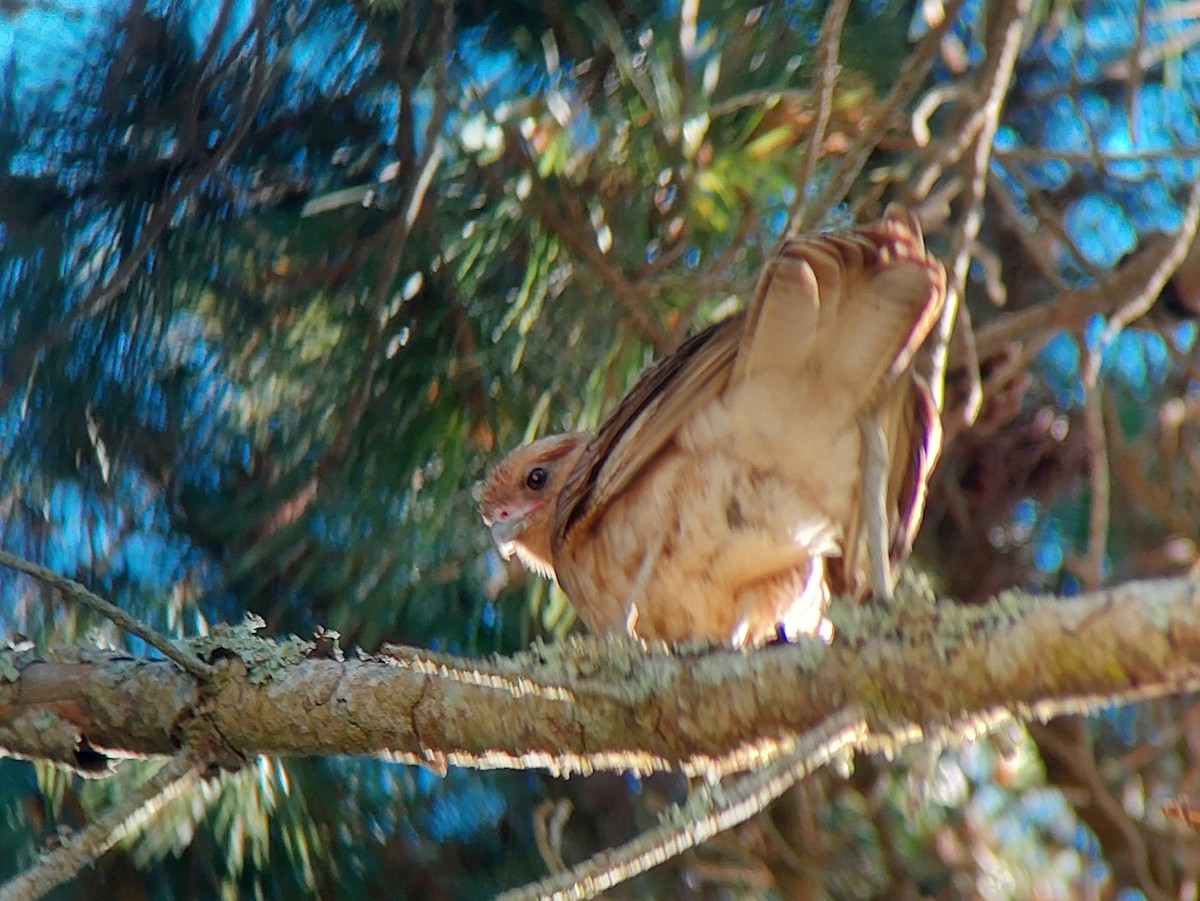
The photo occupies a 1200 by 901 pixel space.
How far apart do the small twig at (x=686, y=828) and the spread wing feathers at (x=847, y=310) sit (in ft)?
2.99

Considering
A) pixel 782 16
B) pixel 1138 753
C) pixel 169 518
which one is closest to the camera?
pixel 169 518

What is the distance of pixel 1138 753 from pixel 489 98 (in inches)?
95.8

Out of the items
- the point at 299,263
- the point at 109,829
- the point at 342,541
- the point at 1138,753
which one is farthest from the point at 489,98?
the point at 1138,753

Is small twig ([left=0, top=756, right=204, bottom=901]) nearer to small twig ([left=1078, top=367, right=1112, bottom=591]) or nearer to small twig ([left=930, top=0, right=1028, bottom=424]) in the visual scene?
small twig ([left=930, top=0, right=1028, bottom=424])

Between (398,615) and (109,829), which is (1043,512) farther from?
(109,829)

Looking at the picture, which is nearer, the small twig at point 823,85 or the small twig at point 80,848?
the small twig at point 80,848

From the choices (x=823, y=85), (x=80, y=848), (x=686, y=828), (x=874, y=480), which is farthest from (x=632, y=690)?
(x=823, y=85)

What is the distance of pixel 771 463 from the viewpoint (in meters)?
2.62

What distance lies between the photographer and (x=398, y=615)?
319cm

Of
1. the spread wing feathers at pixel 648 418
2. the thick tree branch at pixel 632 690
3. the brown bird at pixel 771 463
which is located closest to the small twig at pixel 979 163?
the brown bird at pixel 771 463

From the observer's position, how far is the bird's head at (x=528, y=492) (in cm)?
324

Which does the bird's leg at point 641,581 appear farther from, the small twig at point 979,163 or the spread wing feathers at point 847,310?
the small twig at point 979,163

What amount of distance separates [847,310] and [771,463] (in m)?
0.38

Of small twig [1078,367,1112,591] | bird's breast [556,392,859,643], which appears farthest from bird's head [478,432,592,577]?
small twig [1078,367,1112,591]
